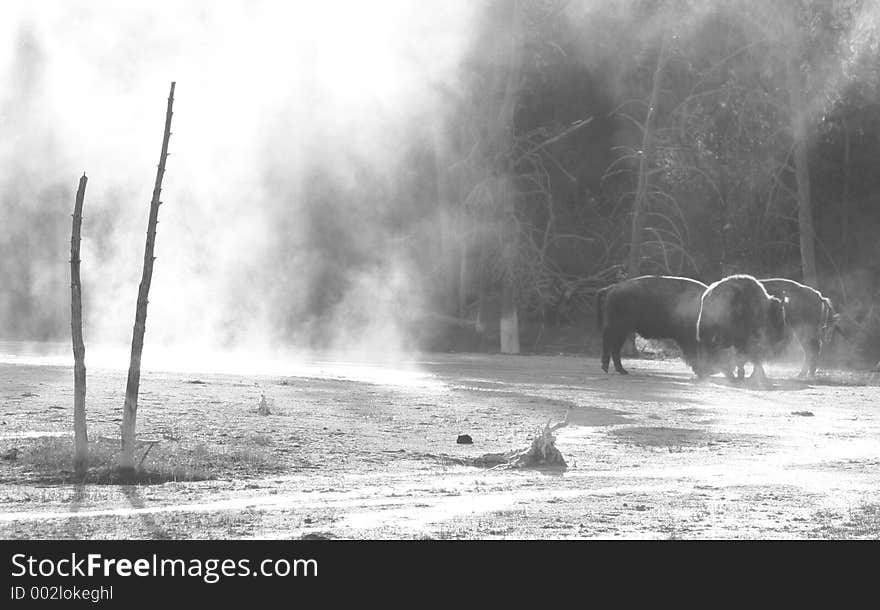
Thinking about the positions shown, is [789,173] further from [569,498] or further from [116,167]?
[569,498]

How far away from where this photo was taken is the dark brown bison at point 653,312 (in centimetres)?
2912

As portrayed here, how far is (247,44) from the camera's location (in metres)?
31.8

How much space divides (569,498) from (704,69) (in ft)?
100

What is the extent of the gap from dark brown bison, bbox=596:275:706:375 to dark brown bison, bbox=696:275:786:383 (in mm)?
1230

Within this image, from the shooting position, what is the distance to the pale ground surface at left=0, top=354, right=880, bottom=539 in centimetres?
952

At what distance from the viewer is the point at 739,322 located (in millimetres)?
27094

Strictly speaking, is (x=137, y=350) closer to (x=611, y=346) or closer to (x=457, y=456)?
(x=457, y=456)

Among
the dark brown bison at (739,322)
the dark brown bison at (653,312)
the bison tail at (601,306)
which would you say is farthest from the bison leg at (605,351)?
the dark brown bison at (739,322)

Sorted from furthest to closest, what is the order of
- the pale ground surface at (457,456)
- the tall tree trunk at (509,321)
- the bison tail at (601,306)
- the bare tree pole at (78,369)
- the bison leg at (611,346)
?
the tall tree trunk at (509,321) < the bison tail at (601,306) < the bison leg at (611,346) < the bare tree pole at (78,369) < the pale ground surface at (457,456)

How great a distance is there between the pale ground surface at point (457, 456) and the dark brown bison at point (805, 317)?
3752 mm

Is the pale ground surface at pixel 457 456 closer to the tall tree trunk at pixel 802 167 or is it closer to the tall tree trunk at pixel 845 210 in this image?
the tall tree trunk at pixel 802 167

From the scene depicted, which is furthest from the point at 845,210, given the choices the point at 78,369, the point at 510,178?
the point at 78,369

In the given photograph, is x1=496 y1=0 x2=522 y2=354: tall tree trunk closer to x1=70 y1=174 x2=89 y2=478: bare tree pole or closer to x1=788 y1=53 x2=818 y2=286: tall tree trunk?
x1=788 y1=53 x2=818 y2=286: tall tree trunk

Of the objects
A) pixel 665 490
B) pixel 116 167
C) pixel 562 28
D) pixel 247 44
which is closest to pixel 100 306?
pixel 116 167
